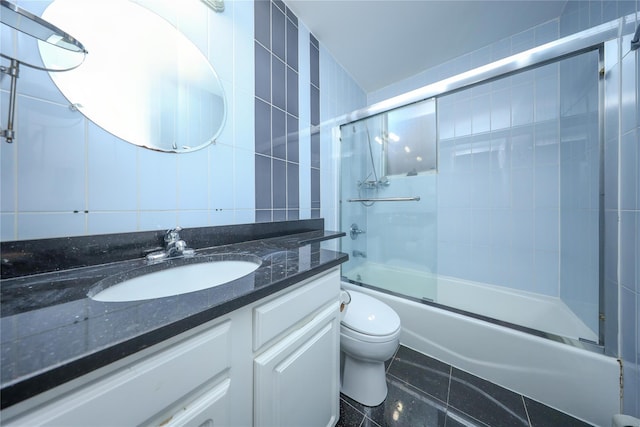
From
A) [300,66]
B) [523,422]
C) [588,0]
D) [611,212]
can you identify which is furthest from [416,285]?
[588,0]

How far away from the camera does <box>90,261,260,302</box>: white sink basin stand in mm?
590

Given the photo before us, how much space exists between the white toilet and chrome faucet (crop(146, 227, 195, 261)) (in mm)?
746

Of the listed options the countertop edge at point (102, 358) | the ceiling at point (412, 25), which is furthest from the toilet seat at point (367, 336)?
the ceiling at point (412, 25)

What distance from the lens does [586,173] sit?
1134 mm

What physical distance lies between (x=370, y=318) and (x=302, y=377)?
0.48m

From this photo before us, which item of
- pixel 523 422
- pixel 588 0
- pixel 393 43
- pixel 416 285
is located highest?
pixel 393 43

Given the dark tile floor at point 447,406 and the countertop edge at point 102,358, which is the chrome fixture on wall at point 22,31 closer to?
the countertop edge at point 102,358

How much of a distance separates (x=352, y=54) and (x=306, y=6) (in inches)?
21.1

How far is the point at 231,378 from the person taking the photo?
0.46 metres

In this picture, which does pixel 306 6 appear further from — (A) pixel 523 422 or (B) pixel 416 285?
(A) pixel 523 422

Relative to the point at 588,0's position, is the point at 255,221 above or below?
below

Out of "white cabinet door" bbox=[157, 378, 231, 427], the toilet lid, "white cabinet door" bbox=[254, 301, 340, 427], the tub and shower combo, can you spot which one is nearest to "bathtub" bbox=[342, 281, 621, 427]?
the tub and shower combo

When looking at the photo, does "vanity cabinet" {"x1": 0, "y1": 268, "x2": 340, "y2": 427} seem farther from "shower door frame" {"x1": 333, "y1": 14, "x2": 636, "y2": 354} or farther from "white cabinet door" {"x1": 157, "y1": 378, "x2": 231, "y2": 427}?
"shower door frame" {"x1": 333, "y1": 14, "x2": 636, "y2": 354}

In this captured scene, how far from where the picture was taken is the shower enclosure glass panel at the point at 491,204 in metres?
1.28
